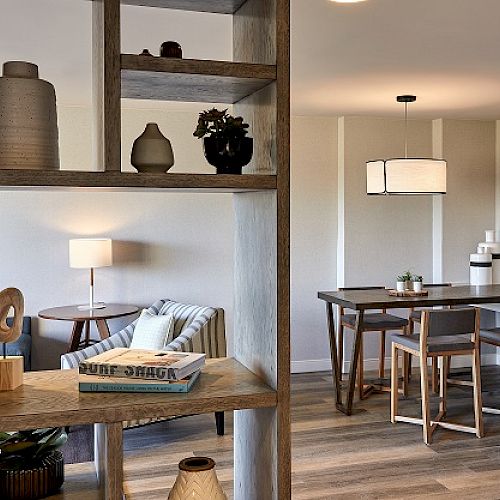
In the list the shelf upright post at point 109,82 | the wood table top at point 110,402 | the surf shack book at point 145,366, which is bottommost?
the wood table top at point 110,402

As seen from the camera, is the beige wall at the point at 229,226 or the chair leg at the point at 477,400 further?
the beige wall at the point at 229,226

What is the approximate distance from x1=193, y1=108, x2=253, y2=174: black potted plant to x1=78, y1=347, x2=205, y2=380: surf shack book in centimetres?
46

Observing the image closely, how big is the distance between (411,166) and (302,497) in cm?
242

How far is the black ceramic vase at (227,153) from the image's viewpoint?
152 cm

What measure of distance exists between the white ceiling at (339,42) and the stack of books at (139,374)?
5.81ft

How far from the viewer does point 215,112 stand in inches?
59.9

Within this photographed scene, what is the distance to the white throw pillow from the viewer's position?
13.9ft

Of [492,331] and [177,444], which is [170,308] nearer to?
[177,444]

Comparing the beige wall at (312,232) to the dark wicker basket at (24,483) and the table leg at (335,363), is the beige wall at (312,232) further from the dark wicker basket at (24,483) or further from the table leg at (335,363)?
the dark wicker basket at (24,483)

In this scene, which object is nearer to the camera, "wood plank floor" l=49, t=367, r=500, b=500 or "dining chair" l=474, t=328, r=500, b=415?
"wood plank floor" l=49, t=367, r=500, b=500

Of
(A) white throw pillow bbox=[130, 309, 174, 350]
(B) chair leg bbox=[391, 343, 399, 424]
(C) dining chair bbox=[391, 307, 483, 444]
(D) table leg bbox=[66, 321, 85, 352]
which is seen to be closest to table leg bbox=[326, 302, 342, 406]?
(B) chair leg bbox=[391, 343, 399, 424]

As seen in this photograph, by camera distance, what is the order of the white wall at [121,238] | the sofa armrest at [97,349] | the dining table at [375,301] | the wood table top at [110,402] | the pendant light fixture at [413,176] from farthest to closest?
the white wall at [121,238] → the pendant light fixture at [413,176] → the dining table at [375,301] → the sofa armrest at [97,349] → the wood table top at [110,402]

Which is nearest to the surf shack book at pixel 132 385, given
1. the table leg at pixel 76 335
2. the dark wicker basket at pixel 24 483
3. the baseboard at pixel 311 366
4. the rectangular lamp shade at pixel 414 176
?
the dark wicker basket at pixel 24 483

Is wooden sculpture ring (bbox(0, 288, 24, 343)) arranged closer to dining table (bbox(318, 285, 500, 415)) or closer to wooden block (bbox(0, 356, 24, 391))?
wooden block (bbox(0, 356, 24, 391))
